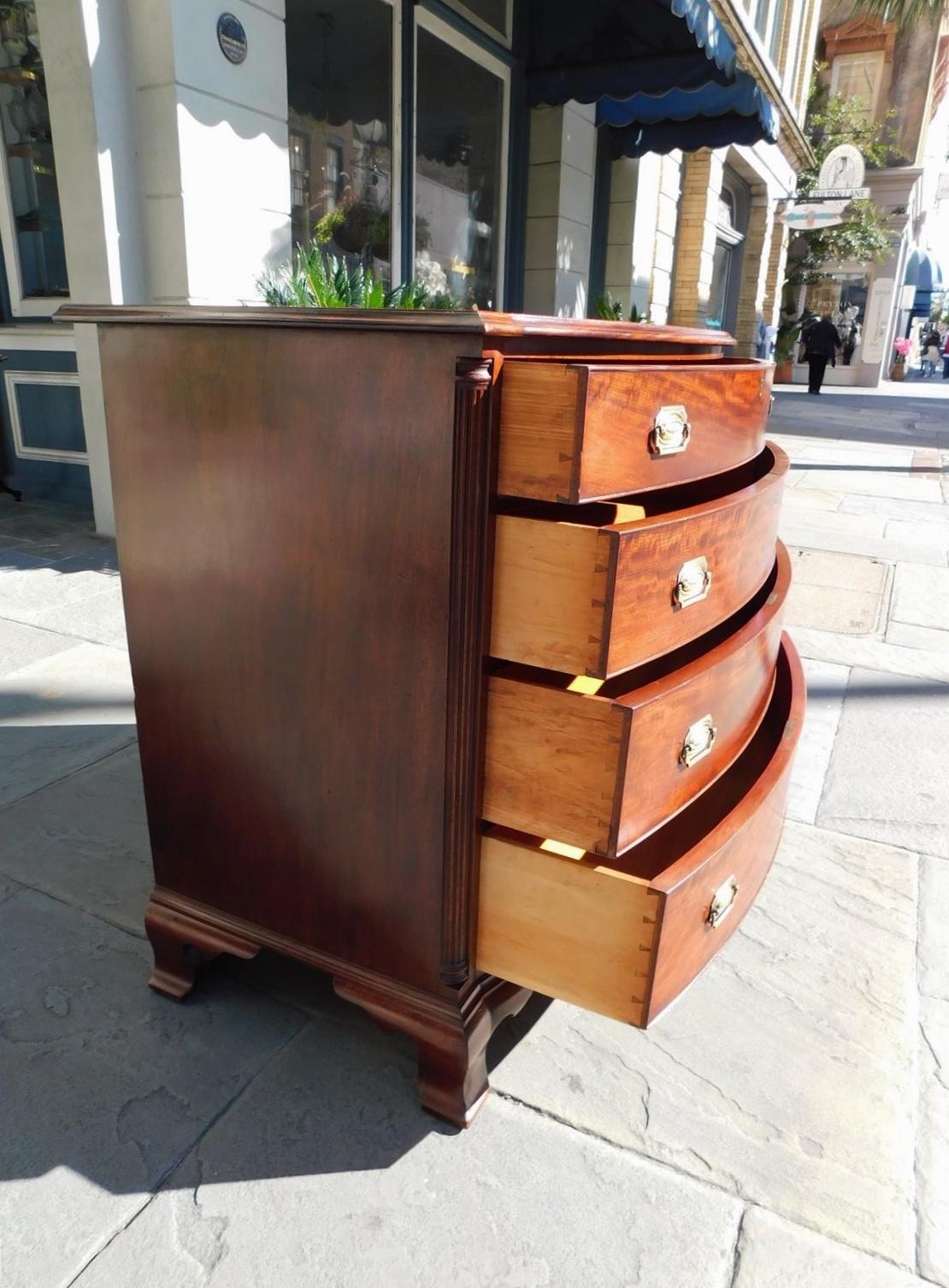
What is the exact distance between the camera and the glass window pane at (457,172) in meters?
6.70

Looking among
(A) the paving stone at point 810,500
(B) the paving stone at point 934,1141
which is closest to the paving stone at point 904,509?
(A) the paving stone at point 810,500

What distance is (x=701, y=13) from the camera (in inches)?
232

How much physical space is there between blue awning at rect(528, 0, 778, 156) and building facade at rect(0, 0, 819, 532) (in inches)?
0.8

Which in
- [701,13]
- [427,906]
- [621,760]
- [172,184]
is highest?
[701,13]

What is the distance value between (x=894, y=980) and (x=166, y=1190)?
1483 mm

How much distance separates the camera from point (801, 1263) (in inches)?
51.0

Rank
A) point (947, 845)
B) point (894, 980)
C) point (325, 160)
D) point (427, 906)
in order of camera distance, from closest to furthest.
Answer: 1. point (427, 906)
2. point (894, 980)
3. point (947, 845)
4. point (325, 160)

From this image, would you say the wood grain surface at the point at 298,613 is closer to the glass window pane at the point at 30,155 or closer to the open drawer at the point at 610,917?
the open drawer at the point at 610,917

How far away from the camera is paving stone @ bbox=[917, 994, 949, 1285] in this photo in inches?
52.1

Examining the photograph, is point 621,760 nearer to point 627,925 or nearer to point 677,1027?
point 627,925

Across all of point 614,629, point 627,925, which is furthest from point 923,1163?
point 614,629

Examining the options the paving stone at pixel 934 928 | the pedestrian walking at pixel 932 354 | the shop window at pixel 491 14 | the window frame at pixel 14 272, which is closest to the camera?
the paving stone at pixel 934 928

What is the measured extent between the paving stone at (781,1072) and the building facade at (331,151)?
3793 mm

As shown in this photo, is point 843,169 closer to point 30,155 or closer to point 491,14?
point 491,14
